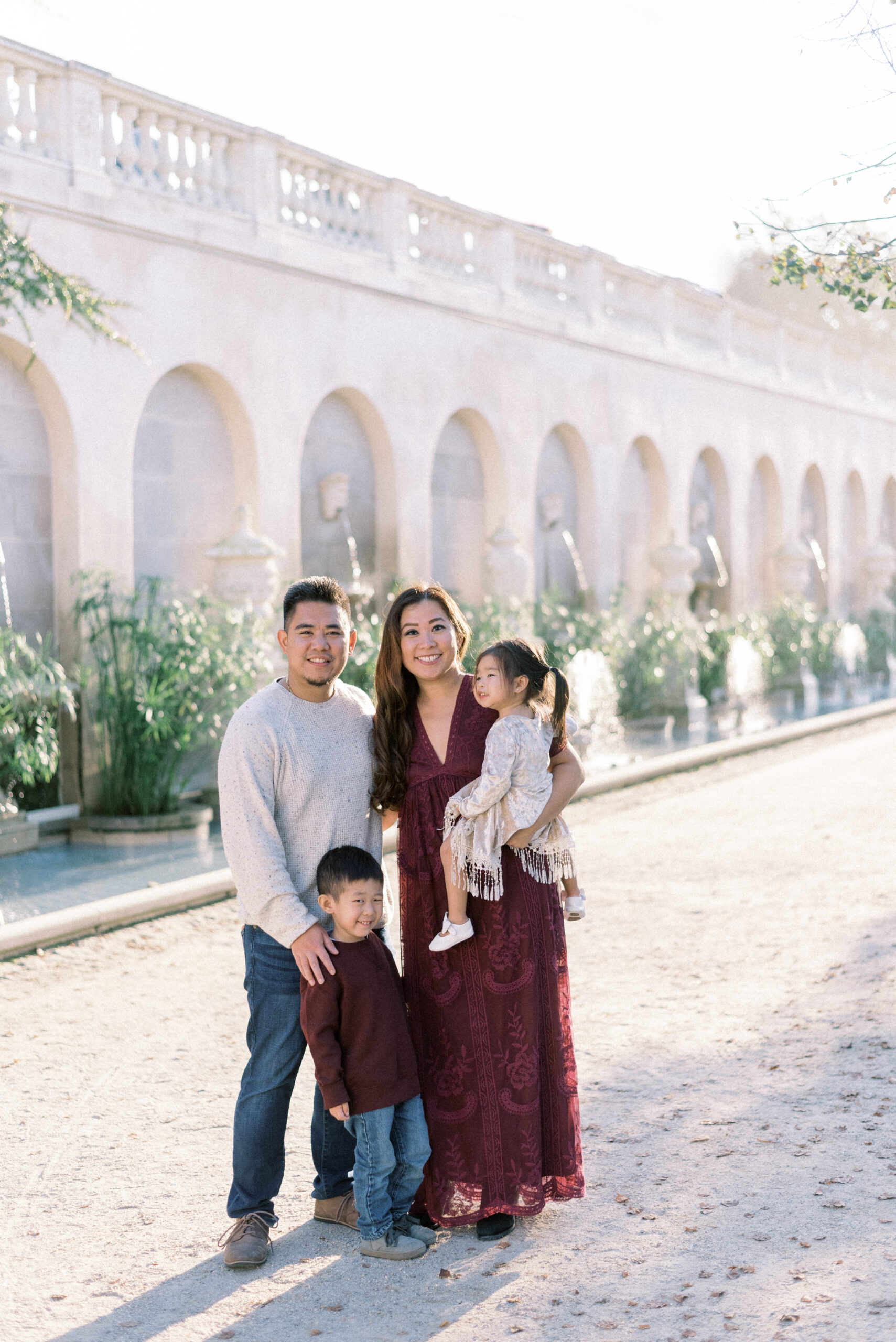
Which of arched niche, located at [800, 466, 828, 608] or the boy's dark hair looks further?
arched niche, located at [800, 466, 828, 608]

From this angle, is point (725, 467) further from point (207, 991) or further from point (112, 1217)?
point (112, 1217)

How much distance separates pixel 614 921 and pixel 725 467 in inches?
667

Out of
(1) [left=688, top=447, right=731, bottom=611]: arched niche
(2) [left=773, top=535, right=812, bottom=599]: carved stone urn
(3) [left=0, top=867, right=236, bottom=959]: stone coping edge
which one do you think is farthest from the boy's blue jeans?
(2) [left=773, top=535, right=812, bottom=599]: carved stone urn

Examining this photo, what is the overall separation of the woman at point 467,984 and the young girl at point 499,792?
0.06m

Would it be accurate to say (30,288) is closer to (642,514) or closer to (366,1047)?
(366,1047)

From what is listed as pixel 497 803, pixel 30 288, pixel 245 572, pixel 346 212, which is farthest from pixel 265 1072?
pixel 346 212

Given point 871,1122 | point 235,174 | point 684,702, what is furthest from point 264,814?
point 684,702

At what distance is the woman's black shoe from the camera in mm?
3916

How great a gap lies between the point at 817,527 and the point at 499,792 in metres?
25.1

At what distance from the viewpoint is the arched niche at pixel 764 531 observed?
25.4 m

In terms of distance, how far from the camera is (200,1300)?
11.8 ft

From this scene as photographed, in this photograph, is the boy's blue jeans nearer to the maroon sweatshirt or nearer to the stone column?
the maroon sweatshirt

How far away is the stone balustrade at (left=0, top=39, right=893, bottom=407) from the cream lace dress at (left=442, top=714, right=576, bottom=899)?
854 cm

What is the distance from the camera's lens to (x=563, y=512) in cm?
1927
